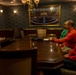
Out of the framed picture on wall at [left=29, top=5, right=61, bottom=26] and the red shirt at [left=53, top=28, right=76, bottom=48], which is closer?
the red shirt at [left=53, top=28, right=76, bottom=48]

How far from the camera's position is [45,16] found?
7.88 metres

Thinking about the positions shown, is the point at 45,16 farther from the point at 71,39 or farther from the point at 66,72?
the point at 66,72

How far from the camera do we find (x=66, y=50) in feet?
8.86

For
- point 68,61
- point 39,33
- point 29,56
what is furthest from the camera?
point 39,33

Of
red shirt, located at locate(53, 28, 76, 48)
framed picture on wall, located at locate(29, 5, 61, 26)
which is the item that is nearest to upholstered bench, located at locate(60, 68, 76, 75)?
red shirt, located at locate(53, 28, 76, 48)

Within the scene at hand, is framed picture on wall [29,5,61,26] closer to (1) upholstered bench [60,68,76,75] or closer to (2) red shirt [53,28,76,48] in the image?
(2) red shirt [53,28,76,48]

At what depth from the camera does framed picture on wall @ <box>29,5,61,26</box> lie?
7.74 meters

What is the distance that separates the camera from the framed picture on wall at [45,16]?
7.74 metres

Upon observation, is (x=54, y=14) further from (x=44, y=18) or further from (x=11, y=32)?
(x=11, y=32)

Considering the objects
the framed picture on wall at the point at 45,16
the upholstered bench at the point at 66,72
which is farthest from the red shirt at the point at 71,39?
the framed picture on wall at the point at 45,16

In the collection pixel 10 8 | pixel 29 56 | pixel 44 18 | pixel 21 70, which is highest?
pixel 10 8

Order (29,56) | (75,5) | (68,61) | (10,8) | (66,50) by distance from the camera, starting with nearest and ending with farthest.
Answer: (29,56) < (68,61) < (66,50) < (75,5) < (10,8)

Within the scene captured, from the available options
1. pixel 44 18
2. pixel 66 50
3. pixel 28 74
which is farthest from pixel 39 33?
pixel 28 74

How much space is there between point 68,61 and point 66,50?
0.67 metres
